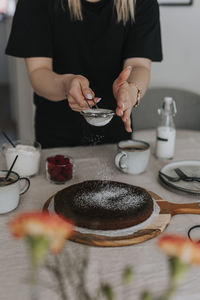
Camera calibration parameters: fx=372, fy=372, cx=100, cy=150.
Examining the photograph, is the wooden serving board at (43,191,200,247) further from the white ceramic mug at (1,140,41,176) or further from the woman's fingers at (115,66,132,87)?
the woman's fingers at (115,66,132,87)

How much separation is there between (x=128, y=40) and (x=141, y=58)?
9cm

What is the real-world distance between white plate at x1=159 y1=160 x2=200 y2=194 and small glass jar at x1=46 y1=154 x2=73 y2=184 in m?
0.30

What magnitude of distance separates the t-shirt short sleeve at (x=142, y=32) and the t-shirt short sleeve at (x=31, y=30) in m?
0.33

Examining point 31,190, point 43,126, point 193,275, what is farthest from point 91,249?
point 43,126

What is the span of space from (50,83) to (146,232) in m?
0.70

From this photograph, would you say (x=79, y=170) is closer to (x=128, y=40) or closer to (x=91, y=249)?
(x=91, y=249)

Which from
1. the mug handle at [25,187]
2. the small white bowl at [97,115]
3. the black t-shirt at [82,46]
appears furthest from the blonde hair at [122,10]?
the mug handle at [25,187]

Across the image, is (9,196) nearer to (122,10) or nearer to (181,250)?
(181,250)


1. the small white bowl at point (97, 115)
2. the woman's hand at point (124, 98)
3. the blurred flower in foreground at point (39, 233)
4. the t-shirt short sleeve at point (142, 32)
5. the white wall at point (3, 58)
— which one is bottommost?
the white wall at point (3, 58)

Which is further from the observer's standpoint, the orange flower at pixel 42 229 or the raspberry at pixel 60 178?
the raspberry at pixel 60 178

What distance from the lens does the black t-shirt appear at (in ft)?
4.63

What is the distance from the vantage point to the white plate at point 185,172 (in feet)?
3.78

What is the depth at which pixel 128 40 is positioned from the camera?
1528 mm

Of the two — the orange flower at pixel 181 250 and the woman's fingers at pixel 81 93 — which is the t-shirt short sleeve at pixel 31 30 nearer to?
the woman's fingers at pixel 81 93
